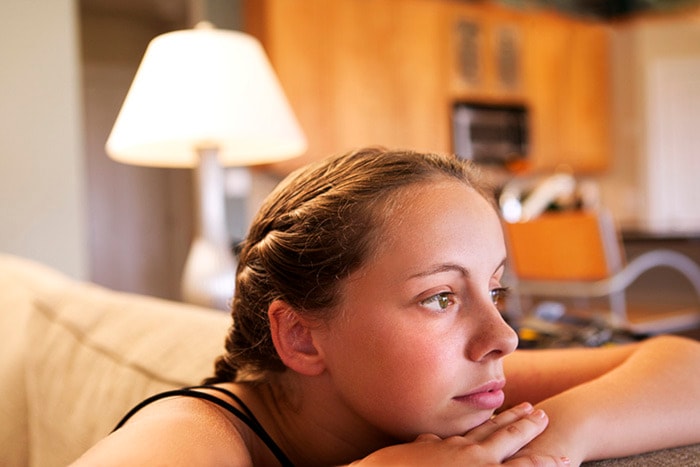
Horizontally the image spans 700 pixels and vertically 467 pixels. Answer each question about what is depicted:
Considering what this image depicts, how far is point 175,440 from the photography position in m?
0.58

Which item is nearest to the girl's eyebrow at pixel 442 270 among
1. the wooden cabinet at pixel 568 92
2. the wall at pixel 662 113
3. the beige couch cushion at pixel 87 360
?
the beige couch cushion at pixel 87 360

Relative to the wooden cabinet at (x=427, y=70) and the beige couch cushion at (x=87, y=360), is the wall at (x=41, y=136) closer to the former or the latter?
the beige couch cushion at (x=87, y=360)

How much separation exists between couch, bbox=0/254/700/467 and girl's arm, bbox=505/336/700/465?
19 mm

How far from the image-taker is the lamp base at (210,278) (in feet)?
5.26

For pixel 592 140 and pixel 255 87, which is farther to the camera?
pixel 592 140

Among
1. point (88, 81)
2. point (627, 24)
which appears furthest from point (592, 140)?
point (88, 81)

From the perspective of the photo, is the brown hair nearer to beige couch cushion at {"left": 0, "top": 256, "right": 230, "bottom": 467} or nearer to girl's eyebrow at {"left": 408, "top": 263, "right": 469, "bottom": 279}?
girl's eyebrow at {"left": 408, "top": 263, "right": 469, "bottom": 279}

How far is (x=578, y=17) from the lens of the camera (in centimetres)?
629

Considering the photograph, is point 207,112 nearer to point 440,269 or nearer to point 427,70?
point 440,269

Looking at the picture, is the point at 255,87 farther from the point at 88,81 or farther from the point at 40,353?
the point at 88,81

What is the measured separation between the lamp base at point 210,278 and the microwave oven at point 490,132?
12.4 ft

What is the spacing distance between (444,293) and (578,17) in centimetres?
624

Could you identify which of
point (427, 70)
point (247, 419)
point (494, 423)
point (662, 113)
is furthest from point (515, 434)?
point (662, 113)

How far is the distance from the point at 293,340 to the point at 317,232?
0.34ft
